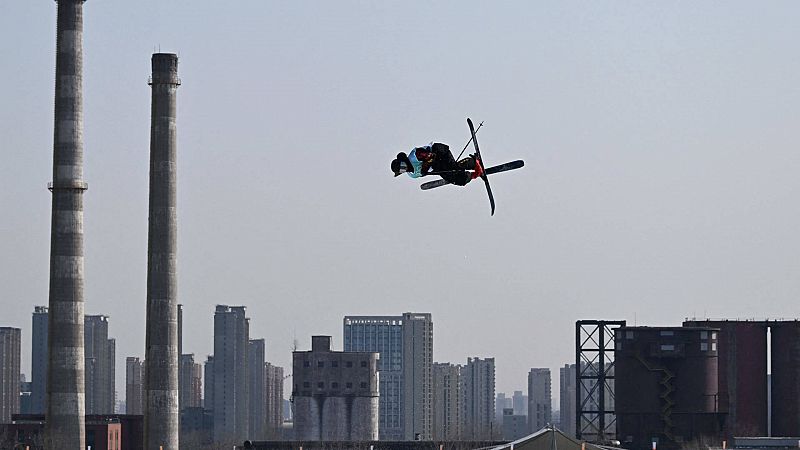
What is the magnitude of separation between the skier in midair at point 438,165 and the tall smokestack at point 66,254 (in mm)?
74642

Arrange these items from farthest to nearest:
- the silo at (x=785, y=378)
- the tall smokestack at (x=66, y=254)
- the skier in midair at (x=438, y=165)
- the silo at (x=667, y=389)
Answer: the silo at (x=785, y=378) < the silo at (x=667, y=389) < the tall smokestack at (x=66, y=254) < the skier in midair at (x=438, y=165)

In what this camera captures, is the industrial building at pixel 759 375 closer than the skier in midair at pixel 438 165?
No

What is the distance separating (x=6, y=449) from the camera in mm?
128125

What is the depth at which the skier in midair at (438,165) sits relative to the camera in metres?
41.8

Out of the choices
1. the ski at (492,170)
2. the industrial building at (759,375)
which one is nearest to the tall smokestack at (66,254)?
the industrial building at (759,375)

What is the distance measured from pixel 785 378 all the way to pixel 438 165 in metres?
118

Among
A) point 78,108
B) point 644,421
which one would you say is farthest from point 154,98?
point 644,421

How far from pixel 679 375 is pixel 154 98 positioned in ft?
170

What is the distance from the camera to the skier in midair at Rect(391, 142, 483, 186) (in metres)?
41.8

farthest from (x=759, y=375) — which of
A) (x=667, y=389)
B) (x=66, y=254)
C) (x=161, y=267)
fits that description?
(x=66, y=254)

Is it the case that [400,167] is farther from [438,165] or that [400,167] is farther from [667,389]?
[667,389]

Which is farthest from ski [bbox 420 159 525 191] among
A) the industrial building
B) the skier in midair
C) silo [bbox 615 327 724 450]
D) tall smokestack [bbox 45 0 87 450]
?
the industrial building

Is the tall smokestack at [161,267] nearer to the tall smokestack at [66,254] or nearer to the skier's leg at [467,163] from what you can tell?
the tall smokestack at [66,254]

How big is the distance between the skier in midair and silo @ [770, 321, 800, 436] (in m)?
116
